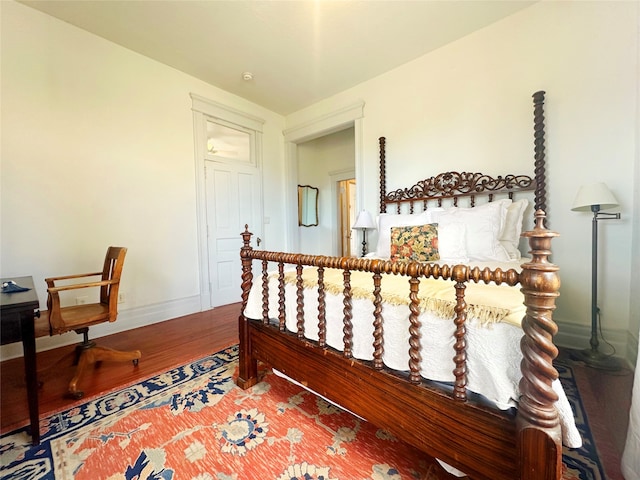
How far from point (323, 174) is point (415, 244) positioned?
341 cm

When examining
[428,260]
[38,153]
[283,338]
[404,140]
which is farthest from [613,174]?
[38,153]

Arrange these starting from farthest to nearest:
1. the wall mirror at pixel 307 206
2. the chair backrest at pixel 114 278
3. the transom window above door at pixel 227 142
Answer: the wall mirror at pixel 307 206 < the transom window above door at pixel 227 142 < the chair backrest at pixel 114 278

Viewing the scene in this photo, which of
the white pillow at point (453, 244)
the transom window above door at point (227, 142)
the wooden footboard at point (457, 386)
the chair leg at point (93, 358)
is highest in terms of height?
the transom window above door at point (227, 142)

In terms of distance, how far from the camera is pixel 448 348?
895 millimetres

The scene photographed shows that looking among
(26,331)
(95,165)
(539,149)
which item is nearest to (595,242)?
(539,149)

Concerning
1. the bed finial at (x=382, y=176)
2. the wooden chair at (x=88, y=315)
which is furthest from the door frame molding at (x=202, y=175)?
the bed finial at (x=382, y=176)

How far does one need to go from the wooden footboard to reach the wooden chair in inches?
51.6

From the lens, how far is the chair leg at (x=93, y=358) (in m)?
1.57

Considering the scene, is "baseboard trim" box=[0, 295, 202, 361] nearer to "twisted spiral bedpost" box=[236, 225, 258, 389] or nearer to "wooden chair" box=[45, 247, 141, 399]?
"wooden chair" box=[45, 247, 141, 399]

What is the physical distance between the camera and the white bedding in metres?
0.78

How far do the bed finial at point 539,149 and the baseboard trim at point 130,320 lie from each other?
367cm

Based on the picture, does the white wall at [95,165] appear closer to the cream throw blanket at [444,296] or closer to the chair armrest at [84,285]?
the chair armrest at [84,285]

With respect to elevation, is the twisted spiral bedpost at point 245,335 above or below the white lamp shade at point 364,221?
below

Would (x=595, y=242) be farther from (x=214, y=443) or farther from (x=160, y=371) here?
(x=160, y=371)
